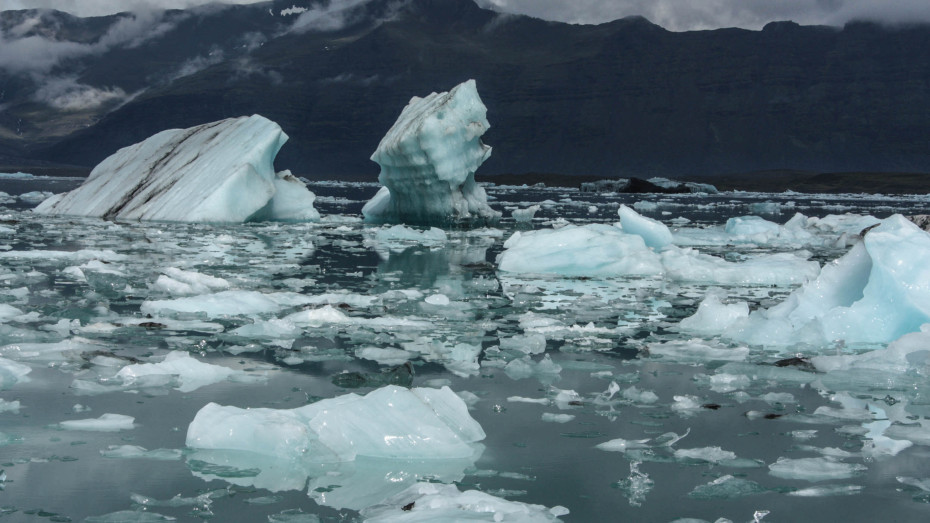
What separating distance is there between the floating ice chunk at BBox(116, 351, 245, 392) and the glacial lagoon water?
6 centimetres

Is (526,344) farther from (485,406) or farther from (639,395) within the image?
(485,406)

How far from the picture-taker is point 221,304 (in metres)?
5.78

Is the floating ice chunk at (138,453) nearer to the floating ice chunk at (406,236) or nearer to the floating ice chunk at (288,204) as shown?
the floating ice chunk at (406,236)

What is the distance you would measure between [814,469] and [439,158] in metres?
11.5

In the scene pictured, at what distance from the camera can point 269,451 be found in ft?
9.91

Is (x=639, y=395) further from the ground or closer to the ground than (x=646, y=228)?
closer to the ground

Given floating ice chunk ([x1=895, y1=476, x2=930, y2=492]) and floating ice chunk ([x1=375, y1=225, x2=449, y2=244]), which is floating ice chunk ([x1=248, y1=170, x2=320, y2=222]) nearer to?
floating ice chunk ([x1=375, y1=225, x2=449, y2=244])

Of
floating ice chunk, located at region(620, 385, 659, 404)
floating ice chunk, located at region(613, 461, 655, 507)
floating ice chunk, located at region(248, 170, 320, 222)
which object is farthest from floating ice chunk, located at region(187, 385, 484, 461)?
floating ice chunk, located at region(248, 170, 320, 222)

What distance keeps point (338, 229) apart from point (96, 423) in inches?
427

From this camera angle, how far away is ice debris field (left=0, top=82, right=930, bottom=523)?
8.81 ft

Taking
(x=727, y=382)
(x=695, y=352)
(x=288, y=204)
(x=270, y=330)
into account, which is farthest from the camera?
(x=288, y=204)

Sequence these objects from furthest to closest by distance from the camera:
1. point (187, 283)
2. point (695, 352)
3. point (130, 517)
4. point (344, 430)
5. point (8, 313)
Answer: point (187, 283)
point (8, 313)
point (695, 352)
point (344, 430)
point (130, 517)

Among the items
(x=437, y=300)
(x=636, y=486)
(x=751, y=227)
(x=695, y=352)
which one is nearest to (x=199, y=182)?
(x=437, y=300)

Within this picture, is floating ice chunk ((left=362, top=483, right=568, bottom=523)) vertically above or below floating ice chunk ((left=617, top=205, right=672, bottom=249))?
below
